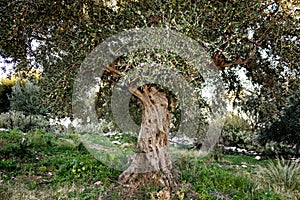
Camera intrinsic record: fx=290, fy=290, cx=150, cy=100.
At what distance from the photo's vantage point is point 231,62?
18.7 ft

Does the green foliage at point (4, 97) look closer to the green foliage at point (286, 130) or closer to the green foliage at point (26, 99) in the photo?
the green foliage at point (26, 99)


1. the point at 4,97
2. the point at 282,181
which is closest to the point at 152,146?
the point at 282,181

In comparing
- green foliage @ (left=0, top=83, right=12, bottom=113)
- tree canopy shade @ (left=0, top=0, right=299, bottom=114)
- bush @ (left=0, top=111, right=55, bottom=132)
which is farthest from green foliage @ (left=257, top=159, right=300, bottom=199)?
green foliage @ (left=0, top=83, right=12, bottom=113)

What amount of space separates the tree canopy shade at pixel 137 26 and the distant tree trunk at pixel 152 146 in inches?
3.8

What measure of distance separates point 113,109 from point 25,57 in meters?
2.33

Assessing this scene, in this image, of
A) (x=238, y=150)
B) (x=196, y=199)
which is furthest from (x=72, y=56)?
(x=238, y=150)

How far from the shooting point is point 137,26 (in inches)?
170

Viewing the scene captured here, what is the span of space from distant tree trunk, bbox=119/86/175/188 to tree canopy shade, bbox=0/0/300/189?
0.31ft

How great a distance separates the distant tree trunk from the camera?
5.05 m

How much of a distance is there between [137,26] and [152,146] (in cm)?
213

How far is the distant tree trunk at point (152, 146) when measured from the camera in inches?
199

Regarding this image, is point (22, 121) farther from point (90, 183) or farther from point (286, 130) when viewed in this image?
point (286, 130)

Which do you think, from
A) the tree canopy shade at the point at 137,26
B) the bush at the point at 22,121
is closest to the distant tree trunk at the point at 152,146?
the tree canopy shade at the point at 137,26

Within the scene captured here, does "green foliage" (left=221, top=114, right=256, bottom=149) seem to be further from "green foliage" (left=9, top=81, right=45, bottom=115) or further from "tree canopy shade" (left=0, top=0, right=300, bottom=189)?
"green foliage" (left=9, top=81, right=45, bottom=115)
